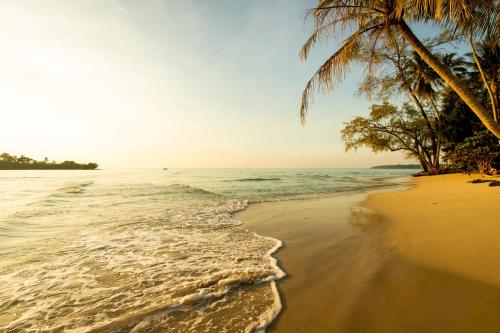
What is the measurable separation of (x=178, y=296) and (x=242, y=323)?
2.94ft

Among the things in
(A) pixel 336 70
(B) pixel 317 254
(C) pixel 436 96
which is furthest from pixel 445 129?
(B) pixel 317 254

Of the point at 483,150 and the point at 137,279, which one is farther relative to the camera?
the point at 483,150

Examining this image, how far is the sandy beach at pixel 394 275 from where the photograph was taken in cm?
204

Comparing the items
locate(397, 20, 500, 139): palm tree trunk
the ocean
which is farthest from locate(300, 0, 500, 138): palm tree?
the ocean

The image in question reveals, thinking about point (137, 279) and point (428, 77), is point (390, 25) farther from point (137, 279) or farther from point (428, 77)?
point (428, 77)

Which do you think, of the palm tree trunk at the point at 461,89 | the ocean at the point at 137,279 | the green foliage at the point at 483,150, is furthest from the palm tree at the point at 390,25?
the green foliage at the point at 483,150

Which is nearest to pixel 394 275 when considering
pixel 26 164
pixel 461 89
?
pixel 461 89

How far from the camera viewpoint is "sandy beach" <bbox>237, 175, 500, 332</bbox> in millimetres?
2044

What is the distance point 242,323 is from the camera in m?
2.13

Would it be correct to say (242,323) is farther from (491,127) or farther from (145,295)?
(491,127)

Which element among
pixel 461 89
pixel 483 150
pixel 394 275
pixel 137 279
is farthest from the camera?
pixel 483 150

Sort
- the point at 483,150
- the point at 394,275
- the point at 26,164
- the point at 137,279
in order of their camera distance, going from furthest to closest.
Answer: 1. the point at 26,164
2. the point at 483,150
3. the point at 137,279
4. the point at 394,275

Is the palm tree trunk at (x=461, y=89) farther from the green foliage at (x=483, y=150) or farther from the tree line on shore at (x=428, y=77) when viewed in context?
the green foliage at (x=483, y=150)

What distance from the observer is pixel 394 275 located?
2.88 m
